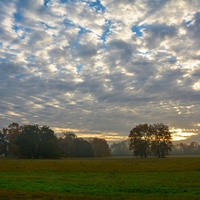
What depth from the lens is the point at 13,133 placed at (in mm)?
149125

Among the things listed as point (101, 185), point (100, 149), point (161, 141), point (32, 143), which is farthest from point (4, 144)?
point (101, 185)

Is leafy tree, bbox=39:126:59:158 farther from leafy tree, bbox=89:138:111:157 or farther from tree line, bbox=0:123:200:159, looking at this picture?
leafy tree, bbox=89:138:111:157

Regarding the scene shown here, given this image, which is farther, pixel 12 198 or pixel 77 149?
pixel 77 149

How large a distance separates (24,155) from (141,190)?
360 feet

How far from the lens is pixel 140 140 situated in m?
131

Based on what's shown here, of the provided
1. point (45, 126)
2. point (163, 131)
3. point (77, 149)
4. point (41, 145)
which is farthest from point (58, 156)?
point (163, 131)

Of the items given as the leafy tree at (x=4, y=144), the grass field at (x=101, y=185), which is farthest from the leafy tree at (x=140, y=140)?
the grass field at (x=101, y=185)

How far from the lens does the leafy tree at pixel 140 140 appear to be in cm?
12988

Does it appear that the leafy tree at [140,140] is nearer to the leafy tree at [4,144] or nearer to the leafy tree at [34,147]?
the leafy tree at [34,147]

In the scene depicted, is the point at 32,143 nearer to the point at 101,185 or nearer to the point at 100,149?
the point at 100,149

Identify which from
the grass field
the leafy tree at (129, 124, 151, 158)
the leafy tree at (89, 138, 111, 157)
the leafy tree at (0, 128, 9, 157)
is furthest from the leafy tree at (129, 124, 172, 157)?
the grass field

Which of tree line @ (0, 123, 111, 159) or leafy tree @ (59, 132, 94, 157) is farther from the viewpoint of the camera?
leafy tree @ (59, 132, 94, 157)

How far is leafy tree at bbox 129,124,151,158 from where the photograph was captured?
12988cm

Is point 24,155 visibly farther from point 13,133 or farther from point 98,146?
point 98,146
